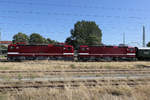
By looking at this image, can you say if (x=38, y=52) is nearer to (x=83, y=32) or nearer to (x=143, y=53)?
(x=143, y=53)

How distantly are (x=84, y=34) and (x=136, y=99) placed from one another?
172 ft

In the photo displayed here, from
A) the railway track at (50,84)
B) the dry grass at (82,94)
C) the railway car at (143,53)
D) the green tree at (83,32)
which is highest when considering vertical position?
the green tree at (83,32)

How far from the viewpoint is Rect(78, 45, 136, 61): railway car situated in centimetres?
2147

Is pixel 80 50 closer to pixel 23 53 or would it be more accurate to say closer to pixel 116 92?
pixel 23 53

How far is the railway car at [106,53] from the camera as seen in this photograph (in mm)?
21469

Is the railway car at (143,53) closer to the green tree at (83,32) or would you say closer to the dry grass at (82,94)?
the dry grass at (82,94)

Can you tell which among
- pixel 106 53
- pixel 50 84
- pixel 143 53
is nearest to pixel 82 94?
pixel 50 84

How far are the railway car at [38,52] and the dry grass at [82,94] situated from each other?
1531 cm

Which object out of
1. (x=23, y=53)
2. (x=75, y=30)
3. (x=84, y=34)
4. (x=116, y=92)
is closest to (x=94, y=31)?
(x=84, y=34)

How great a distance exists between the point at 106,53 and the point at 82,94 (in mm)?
18078

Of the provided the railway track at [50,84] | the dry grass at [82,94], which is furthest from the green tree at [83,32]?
the dry grass at [82,94]

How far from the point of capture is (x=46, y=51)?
68.0ft

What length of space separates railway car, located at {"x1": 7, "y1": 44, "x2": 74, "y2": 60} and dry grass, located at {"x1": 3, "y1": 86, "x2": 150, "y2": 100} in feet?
50.2

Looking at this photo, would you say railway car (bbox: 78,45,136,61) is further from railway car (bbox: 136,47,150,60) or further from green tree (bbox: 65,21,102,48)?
green tree (bbox: 65,21,102,48)
